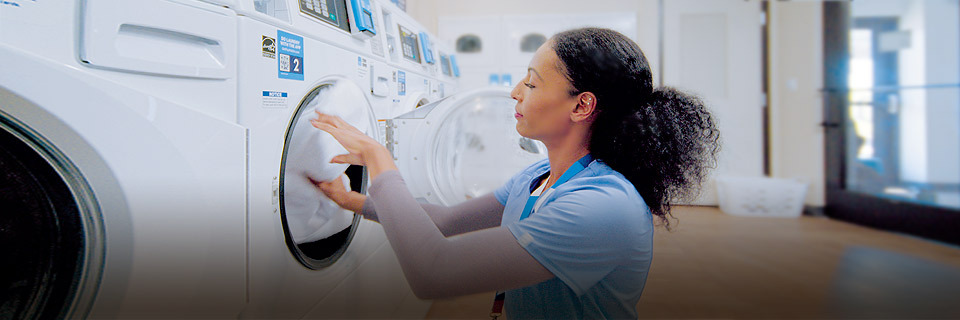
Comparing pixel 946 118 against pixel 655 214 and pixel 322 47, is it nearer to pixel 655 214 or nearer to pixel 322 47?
pixel 655 214

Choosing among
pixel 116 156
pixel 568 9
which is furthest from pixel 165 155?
pixel 568 9

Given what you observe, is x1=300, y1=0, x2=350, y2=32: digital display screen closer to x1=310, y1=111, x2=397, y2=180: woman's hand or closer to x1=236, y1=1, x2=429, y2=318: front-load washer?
x1=236, y1=1, x2=429, y2=318: front-load washer

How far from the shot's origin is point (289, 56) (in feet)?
2.19

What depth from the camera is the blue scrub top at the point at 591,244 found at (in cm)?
52

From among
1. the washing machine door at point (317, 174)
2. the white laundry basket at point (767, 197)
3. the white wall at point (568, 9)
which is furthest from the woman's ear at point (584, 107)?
the white laundry basket at point (767, 197)

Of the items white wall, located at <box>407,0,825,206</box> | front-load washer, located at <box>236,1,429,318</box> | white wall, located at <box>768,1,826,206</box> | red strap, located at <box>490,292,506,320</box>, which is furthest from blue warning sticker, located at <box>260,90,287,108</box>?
white wall, located at <box>768,1,826,206</box>

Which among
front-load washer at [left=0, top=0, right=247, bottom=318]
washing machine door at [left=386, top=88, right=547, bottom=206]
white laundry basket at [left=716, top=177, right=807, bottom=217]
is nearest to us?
front-load washer at [left=0, top=0, right=247, bottom=318]

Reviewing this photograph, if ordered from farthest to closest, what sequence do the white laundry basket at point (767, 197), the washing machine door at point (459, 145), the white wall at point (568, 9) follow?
1. the white wall at point (568, 9)
2. the white laundry basket at point (767, 197)
3. the washing machine door at point (459, 145)

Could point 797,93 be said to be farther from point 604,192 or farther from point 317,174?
point 317,174

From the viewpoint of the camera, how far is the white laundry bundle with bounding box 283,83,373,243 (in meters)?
0.74

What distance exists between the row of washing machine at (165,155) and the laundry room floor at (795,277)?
18.2 inches

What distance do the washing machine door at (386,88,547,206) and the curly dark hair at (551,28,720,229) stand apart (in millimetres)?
297

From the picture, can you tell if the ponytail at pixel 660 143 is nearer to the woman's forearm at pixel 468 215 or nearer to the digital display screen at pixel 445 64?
the woman's forearm at pixel 468 215

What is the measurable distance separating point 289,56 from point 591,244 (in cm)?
55
